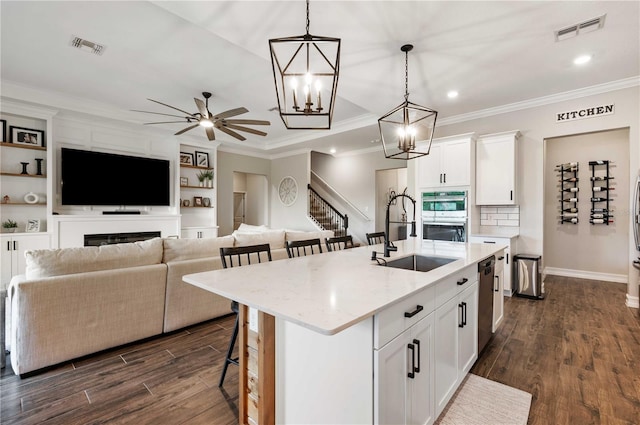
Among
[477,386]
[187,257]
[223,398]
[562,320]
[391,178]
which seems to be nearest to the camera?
[223,398]

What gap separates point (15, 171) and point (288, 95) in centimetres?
460

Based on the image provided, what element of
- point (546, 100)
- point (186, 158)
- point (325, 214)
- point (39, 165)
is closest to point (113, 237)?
point (39, 165)

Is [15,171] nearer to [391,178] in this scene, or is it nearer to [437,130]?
[437,130]

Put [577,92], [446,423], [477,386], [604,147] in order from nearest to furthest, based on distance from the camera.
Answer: [446,423] → [477,386] → [577,92] → [604,147]

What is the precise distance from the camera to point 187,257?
311cm

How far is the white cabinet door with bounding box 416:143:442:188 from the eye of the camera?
4930 mm

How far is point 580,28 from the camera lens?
2.72 meters

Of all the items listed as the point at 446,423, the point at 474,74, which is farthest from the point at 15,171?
the point at 474,74

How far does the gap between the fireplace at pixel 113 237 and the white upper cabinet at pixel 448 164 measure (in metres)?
5.39

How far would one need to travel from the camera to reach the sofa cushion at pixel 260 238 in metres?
3.45

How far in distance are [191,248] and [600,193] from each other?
6.71 meters

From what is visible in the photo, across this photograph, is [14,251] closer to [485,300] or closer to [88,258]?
[88,258]

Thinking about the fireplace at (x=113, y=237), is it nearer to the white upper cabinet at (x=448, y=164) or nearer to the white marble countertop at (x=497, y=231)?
the white upper cabinet at (x=448, y=164)

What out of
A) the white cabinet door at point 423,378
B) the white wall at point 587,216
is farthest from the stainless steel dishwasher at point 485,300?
the white wall at point 587,216
